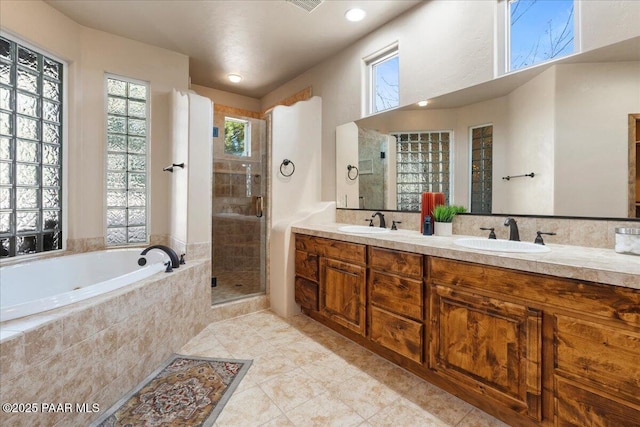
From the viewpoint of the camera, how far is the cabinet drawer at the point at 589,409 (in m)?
1.02

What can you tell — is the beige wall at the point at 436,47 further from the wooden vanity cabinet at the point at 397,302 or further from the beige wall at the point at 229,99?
the beige wall at the point at 229,99

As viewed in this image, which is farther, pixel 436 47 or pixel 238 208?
pixel 238 208

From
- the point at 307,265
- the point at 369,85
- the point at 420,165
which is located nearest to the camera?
the point at 420,165

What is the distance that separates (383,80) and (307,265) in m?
1.84

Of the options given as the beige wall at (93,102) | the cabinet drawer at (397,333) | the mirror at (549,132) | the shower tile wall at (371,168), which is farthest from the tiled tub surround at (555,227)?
the beige wall at (93,102)

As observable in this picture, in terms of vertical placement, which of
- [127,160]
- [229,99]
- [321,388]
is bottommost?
[321,388]

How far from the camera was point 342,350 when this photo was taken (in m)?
2.17

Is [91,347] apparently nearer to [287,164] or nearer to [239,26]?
[287,164]

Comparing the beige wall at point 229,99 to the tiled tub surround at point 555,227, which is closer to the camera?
the tiled tub surround at point 555,227

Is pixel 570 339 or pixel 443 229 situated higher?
pixel 443 229

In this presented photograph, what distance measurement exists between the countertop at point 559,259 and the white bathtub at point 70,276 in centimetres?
161

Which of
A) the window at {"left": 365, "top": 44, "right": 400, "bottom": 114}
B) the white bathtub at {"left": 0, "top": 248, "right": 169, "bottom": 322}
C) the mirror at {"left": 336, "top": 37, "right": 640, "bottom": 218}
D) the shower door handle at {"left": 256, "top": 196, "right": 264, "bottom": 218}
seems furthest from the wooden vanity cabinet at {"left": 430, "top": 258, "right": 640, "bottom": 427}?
the shower door handle at {"left": 256, "top": 196, "right": 264, "bottom": 218}

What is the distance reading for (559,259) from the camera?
121cm

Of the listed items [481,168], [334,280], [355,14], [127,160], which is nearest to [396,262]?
[334,280]
